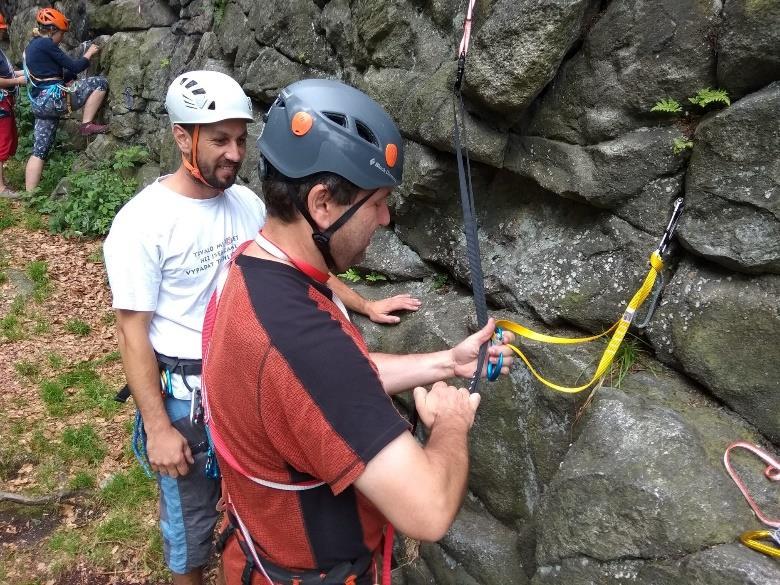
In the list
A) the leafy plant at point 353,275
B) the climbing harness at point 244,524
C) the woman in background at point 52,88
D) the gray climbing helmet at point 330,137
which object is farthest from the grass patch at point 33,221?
the gray climbing helmet at point 330,137

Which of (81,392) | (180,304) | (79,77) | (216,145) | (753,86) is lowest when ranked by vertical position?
(81,392)

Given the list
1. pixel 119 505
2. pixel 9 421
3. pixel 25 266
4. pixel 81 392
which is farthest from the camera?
pixel 25 266

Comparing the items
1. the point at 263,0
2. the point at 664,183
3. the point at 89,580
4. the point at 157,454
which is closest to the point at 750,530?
the point at 664,183

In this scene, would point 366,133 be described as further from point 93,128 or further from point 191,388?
point 93,128

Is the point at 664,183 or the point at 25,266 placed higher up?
the point at 664,183

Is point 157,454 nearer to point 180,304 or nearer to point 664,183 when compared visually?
point 180,304

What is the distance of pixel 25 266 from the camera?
25.7 feet

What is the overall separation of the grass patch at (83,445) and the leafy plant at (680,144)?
5.01 meters

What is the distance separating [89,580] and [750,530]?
164 inches

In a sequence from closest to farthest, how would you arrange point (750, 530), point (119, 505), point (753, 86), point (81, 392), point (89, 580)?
point (750, 530) < point (753, 86) < point (89, 580) < point (119, 505) < point (81, 392)

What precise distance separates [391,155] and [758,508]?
227 cm

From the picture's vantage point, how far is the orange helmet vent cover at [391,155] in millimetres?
2119

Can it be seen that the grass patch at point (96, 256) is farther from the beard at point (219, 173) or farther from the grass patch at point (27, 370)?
the beard at point (219, 173)

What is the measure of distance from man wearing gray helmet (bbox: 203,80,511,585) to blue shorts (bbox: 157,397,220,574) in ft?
3.24
